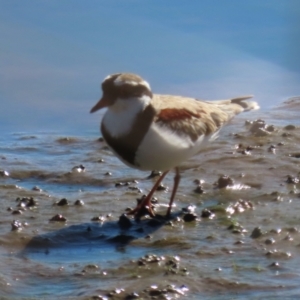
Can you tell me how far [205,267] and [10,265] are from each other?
1269mm

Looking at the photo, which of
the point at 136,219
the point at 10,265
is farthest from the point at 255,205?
the point at 10,265

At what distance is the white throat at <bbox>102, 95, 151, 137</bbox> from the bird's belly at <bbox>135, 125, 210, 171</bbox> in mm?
160

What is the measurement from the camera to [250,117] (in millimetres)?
10305

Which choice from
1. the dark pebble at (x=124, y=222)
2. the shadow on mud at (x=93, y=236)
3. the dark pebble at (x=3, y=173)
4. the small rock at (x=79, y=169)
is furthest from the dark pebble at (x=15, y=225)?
the small rock at (x=79, y=169)

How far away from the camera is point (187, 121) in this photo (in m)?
6.87

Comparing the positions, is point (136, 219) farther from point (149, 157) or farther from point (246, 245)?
point (246, 245)

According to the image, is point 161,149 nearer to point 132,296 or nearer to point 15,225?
point 15,225

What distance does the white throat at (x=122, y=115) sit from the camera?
632 cm

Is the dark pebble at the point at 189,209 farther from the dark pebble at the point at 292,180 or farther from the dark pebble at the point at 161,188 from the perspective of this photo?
the dark pebble at the point at 292,180

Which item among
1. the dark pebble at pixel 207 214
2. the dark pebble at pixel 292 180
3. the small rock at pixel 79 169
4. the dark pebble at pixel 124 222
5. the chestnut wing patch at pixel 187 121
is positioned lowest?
the dark pebble at pixel 124 222

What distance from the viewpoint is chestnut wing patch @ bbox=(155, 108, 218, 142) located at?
6555mm

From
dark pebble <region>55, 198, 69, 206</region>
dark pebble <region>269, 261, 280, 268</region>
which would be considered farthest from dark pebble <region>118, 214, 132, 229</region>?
dark pebble <region>269, 261, 280, 268</region>

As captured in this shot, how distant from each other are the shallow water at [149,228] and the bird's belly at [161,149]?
439 mm

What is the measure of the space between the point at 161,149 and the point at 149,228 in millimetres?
597
